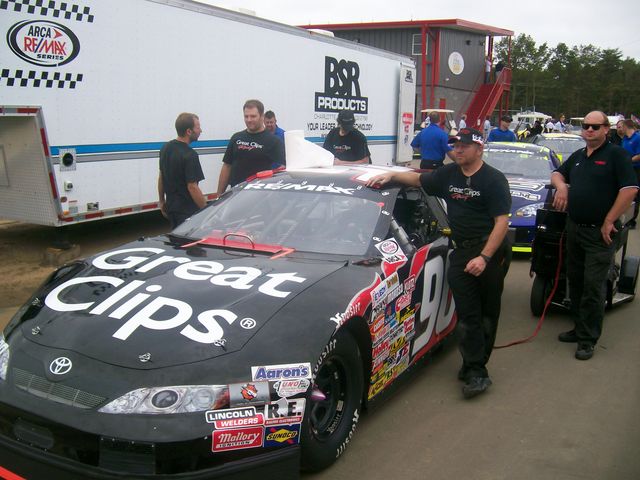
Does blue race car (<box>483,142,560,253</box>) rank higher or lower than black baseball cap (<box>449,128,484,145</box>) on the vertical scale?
lower

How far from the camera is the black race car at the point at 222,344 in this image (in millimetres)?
2471

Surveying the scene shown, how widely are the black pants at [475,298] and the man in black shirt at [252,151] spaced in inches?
113

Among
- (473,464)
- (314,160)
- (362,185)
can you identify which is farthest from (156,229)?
(473,464)

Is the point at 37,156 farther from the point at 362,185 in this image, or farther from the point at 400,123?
the point at 400,123

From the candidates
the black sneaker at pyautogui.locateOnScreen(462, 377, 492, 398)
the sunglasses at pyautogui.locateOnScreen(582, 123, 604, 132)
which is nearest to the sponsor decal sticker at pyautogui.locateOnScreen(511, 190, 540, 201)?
the sunglasses at pyautogui.locateOnScreen(582, 123, 604, 132)

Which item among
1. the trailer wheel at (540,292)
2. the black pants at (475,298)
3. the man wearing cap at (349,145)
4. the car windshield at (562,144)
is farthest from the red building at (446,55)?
the black pants at (475,298)

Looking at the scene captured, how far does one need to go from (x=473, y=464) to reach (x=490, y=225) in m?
1.59

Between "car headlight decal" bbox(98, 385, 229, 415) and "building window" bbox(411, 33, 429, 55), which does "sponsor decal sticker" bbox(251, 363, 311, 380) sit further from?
"building window" bbox(411, 33, 429, 55)

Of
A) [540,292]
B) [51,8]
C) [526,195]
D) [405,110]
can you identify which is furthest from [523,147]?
[51,8]

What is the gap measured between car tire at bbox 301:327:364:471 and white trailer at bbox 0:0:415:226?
17.8 feet

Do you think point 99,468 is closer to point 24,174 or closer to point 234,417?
point 234,417

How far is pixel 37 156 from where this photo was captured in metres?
7.25

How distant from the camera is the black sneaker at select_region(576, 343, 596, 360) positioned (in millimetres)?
5016

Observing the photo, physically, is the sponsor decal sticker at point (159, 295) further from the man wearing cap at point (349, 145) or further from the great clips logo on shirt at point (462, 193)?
the man wearing cap at point (349, 145)
